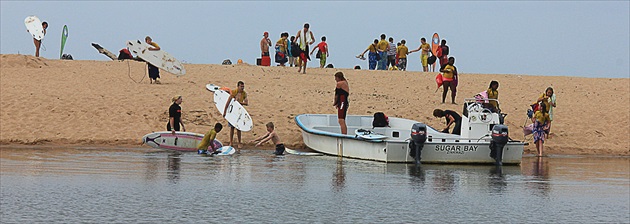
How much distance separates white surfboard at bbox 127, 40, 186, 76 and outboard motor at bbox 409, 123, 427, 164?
36.7 feet

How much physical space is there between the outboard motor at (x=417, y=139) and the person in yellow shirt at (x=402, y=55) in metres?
17.3

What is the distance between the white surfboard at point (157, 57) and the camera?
28578mm

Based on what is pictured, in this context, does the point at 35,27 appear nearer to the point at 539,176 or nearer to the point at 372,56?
the point at 372,56

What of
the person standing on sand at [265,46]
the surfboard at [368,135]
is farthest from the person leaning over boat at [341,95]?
the person standing on sand at [265,46]

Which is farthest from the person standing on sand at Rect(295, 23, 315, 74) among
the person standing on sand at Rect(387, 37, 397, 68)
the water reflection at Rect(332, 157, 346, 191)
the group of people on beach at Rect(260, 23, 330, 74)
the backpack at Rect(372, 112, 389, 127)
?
the water reflection at Rect(332, 157, 346, 191)

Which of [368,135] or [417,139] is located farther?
[368,135]

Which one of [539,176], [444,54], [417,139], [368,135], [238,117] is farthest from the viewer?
[444,54]

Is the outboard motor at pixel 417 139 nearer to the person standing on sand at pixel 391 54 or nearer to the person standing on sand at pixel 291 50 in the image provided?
the person standing on sand at pixel 291 50

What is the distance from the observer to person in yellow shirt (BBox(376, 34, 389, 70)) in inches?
1447

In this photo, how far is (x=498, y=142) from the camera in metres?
20.0

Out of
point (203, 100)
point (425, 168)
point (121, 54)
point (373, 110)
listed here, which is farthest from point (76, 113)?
point (121, 54)

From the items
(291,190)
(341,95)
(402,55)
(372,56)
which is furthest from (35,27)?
(291,190)

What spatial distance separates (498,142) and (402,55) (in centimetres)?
1812

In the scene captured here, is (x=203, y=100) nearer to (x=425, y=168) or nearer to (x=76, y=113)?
(x=76, y=113)
